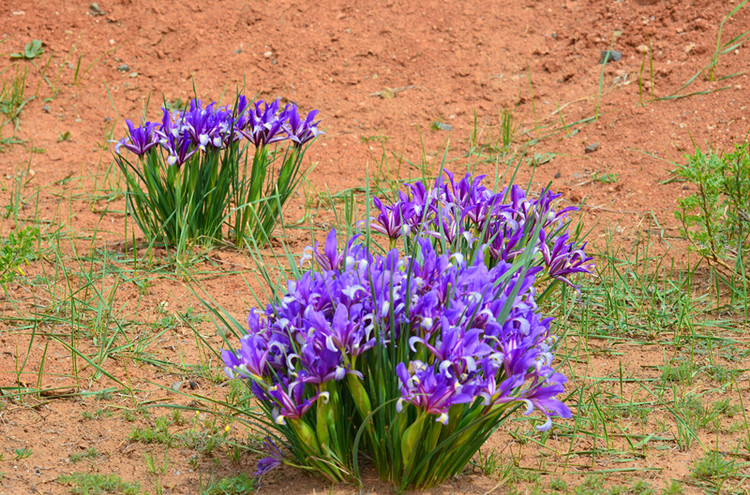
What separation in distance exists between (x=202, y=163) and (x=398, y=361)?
2087mm

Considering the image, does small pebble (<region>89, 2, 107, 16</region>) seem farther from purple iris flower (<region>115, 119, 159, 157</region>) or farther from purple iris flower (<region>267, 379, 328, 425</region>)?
purple iris flower (<region>267, 379, 328, 425</region>)

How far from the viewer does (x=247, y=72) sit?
671 centimetres

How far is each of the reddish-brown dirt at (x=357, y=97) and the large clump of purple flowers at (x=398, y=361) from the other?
0.93 meters

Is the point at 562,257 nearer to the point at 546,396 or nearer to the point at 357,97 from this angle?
the point at 546,396

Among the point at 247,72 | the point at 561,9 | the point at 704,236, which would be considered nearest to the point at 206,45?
the point at 247,72

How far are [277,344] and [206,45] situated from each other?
542 centimetres

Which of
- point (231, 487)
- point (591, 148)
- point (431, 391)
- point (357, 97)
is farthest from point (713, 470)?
point (357, 97)

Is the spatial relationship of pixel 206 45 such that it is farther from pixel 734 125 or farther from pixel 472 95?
pixel 734 125

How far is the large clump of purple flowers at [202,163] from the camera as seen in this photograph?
371 cm

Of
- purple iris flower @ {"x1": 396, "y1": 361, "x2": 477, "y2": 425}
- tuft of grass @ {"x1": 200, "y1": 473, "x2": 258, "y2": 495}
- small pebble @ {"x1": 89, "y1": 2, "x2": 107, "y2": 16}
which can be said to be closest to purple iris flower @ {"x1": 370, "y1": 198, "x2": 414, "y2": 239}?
purple iris flower @ {"x1": 396, "y1": 361, "x2": 477, "y2": 425}

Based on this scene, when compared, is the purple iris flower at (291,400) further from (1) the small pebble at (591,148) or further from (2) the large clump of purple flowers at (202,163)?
(1) the small pebble at (591,148)

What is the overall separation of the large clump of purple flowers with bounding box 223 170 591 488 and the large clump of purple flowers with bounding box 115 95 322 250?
1.54m

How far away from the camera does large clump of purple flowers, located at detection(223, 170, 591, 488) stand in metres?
2.00

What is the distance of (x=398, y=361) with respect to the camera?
2174 millimetres
